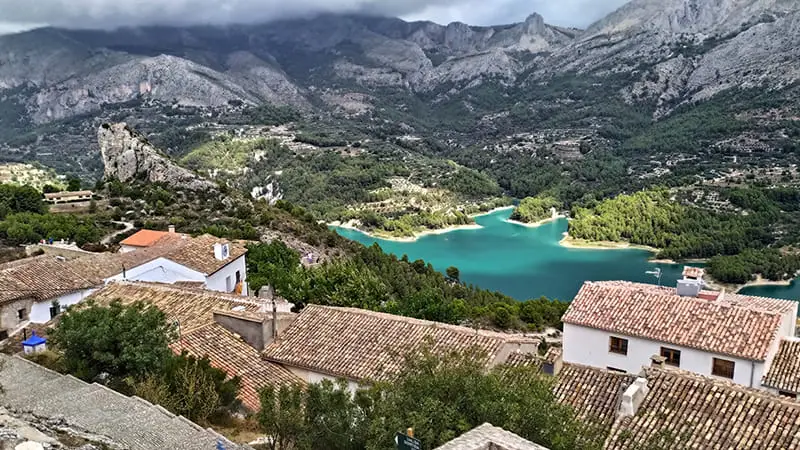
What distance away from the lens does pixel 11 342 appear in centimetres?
1517

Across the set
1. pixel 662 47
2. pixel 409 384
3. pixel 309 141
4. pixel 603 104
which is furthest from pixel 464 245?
pixel 662 47

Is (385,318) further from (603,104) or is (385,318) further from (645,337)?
(603,104)

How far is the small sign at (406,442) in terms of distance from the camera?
6684 millimetres

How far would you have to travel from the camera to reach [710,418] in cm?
1022

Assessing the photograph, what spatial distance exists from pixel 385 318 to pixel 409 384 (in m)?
7.03

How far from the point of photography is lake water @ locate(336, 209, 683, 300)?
6506 cm

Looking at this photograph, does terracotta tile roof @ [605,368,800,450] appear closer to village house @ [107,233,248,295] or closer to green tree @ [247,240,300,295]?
village house @ [107,233,248,295]

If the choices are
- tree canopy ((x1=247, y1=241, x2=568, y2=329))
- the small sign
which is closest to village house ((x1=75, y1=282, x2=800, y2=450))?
the small sign

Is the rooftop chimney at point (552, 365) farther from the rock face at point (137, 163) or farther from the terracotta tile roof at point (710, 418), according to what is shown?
the rock face at point (137, 163)

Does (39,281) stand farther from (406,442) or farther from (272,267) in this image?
(406,442)

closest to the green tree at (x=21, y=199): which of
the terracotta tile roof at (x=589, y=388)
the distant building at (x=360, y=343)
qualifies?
the distant building at (x=360, y=343)

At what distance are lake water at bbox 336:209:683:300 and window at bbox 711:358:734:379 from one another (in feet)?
145

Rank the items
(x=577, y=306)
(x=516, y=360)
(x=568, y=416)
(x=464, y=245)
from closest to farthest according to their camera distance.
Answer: (x=568, y=416) → (x=516, y=360) → (x=577, y=306) → (x=464, y=245)

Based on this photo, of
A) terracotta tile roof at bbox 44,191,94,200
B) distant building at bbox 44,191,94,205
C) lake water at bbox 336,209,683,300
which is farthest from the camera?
lake water at bbox 336,209,683,300
